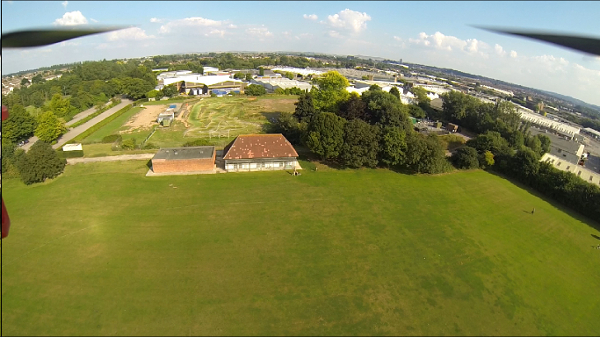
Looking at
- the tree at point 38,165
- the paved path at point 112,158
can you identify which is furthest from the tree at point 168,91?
the tree at point 38,165

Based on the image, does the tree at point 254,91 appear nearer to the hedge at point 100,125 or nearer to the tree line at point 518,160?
the hedge at point 100,125

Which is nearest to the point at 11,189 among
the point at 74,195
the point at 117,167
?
the point at 74,195

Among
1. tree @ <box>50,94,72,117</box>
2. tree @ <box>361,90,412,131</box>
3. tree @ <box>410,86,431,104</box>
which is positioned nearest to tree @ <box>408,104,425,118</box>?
tree @ <box>410,86,431,104</box>

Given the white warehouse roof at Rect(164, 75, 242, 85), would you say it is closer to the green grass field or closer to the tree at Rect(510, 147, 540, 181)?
the green grass field

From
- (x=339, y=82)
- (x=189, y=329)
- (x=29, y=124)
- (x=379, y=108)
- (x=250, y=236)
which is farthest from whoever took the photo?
(x=339, y=82)

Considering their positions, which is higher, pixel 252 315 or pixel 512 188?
pixel 512 188

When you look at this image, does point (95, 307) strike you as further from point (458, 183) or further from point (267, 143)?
point (458, 183)

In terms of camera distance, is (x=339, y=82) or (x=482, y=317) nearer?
(x=482, y=317)

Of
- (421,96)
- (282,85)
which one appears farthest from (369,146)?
(282,85)
